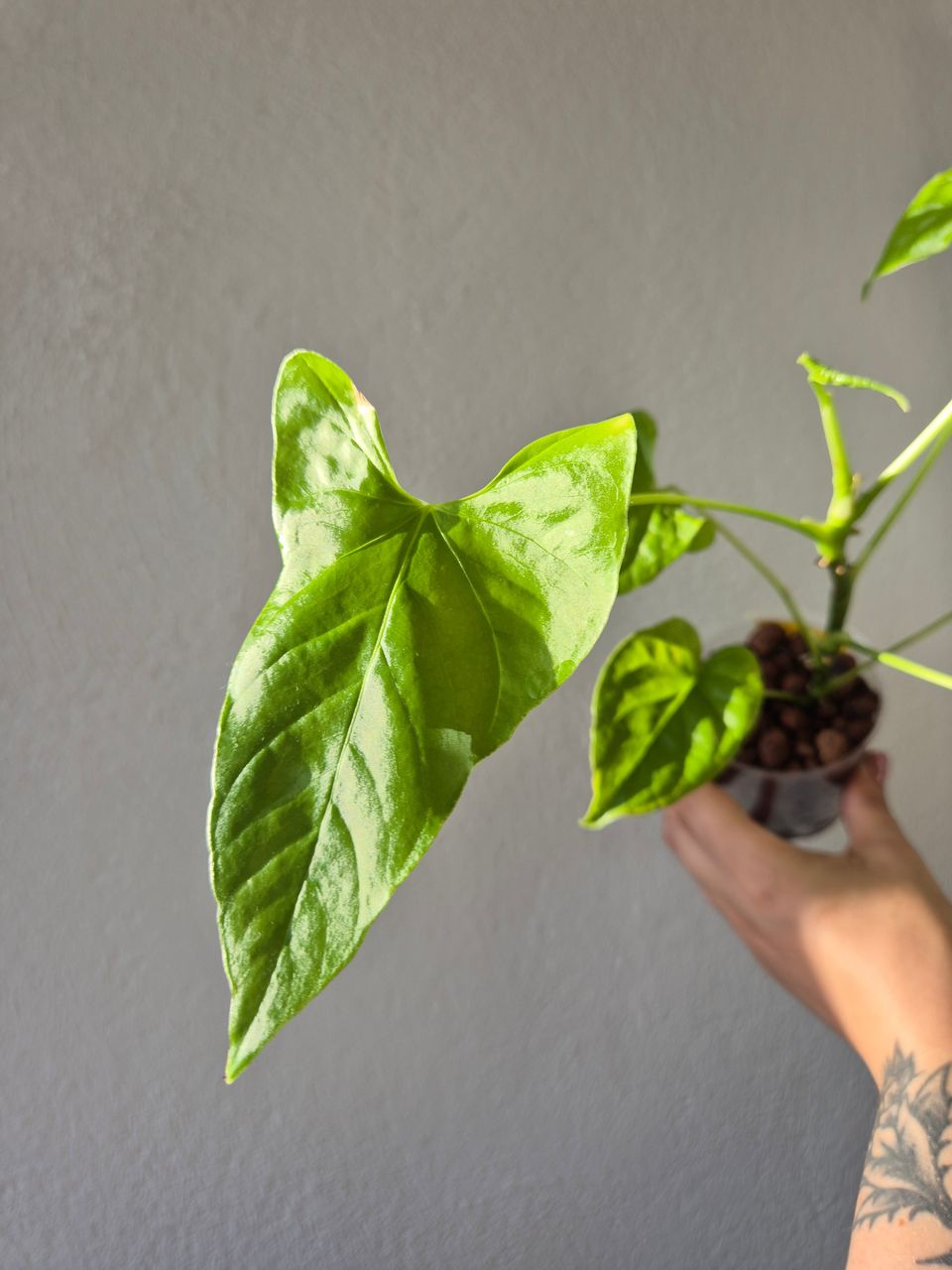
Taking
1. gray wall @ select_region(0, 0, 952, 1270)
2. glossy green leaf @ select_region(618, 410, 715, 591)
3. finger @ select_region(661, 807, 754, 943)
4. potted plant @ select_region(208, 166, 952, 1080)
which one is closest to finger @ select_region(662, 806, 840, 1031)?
finger @ select_region(661, 807, 754, 943)

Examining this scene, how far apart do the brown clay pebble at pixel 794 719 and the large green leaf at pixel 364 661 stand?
345mm

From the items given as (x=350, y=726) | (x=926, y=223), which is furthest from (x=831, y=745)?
(x=350, y=726)

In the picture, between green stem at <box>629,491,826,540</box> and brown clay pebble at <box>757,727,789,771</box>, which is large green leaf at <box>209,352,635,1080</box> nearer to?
green stem at <box>629,491,826,540</box>

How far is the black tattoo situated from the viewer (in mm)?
600

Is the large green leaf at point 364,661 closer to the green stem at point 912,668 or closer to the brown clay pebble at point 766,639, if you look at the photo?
the green stem at point 912,668

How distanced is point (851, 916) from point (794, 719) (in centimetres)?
12

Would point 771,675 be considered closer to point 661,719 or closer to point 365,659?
point 661,719

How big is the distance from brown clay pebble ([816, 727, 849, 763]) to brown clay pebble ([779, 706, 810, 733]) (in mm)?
13

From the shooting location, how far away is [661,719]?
23.4 inches

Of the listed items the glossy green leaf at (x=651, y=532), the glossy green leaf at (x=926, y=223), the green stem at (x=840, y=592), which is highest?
the glossy green leaf at (x=926, y=223)

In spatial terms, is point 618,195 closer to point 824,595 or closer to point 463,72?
point 463,72

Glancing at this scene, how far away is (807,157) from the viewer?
2.97 ft

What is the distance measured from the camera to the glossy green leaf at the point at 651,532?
60 centimetres

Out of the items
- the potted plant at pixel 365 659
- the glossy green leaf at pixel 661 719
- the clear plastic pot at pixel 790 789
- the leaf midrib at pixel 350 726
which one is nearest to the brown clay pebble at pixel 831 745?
the clear plastic pot at pixel 790 789
